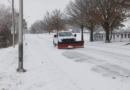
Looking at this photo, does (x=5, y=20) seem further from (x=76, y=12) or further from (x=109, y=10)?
(x=109, y=10)

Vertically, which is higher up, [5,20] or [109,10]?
[5,20]

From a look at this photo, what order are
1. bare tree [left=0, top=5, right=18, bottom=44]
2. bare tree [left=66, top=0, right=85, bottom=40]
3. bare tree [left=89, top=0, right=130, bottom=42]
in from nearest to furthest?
1. bare tree [left=89, top=0, right=130, bottom=42]
2. bare tree [left=66, top=0, right=85, bottom=40]
3. bare tree [left=0, top=5, right=18, bottom=44]

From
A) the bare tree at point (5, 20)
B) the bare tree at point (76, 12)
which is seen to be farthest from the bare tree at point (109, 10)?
the bare tree at point (5, 20)

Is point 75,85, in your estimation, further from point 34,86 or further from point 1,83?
point 1,83

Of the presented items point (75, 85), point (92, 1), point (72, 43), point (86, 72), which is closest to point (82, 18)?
point (92, 1)

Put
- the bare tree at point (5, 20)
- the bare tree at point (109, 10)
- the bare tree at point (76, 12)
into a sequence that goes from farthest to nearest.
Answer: the bare tree at point (5, 20), the bare tree at point (76, 12), the bare tree at point (109, 10)

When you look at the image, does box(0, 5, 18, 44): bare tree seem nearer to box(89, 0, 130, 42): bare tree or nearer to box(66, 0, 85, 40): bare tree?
box(66, 0, 85, 40): bare tree

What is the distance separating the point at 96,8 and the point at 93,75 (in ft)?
58.9

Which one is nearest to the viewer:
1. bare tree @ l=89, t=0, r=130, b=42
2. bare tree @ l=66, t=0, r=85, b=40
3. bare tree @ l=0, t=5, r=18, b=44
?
bare tree @ l=89, t=0, r=130, b=42

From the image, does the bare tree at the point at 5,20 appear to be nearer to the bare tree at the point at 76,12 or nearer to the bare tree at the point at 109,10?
the bare tree at the point at 76,12

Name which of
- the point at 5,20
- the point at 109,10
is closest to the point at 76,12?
the point at 109,10

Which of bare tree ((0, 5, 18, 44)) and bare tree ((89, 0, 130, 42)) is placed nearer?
bare tree ((89, 0, 130, 42))

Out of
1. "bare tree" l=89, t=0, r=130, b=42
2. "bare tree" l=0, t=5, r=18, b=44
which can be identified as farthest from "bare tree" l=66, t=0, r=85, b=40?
"bare tree" l=0, t=5, r=18, b=44

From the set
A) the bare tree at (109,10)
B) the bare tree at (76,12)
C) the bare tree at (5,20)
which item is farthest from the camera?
the bare tree at (5,20)
